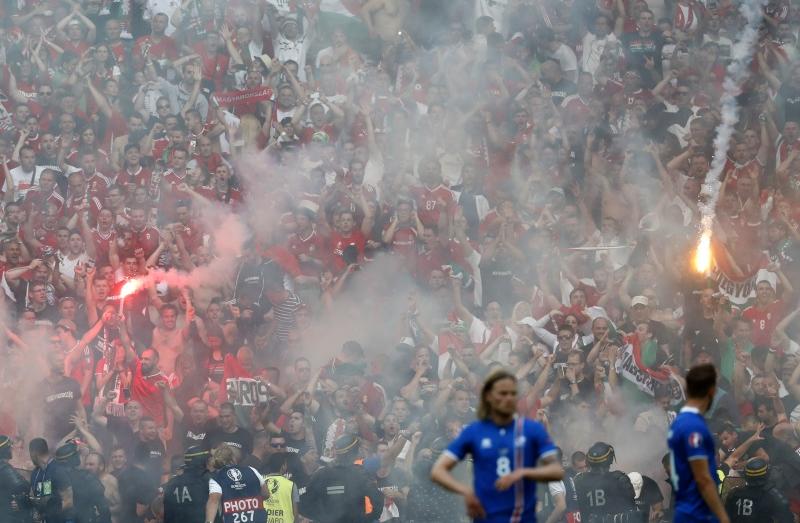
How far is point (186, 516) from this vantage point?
10539 millimetres

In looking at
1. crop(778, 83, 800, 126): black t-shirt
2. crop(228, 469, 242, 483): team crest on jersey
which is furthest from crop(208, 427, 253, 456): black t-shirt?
crop(778, 83, 800, 126): black t-shirt

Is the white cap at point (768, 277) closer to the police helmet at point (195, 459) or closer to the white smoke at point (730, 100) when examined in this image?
the white smoke at point (730, 100)

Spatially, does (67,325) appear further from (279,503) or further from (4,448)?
(279,503)

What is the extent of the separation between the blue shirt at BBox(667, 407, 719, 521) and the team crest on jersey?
4.45 m

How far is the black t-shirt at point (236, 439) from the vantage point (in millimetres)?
11695

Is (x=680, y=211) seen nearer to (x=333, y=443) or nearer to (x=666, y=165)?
(x=666, y=165)

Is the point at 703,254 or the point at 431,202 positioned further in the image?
the point at 431,202

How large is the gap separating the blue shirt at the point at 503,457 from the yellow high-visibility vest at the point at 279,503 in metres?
4.69

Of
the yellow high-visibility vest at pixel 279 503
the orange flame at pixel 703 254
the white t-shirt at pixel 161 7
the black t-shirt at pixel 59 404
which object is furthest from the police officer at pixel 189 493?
the white t-shirt at pixel 161 7

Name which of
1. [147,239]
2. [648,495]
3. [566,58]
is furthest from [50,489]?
[566,58]

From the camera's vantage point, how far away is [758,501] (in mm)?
10289

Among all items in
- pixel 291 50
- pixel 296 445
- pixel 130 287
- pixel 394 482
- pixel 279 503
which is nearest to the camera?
pixel 279 503

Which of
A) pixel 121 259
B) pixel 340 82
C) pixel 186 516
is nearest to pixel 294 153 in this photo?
pixel 340 82

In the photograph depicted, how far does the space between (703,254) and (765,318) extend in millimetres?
1055
